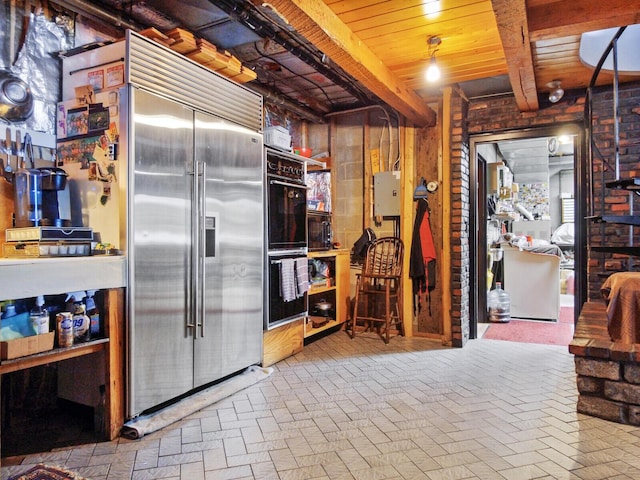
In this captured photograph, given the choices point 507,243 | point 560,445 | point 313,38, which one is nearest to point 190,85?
point 313,38

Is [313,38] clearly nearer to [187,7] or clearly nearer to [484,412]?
[187,7]

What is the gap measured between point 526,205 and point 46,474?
9190mm

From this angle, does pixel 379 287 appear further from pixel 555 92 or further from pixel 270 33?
pixel 270 33

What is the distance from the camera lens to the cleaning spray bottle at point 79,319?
2137mm

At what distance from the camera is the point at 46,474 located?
1.80 meters

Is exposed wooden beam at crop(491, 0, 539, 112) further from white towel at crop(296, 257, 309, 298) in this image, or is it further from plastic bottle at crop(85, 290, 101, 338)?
plastic bottle at crop(85, 290, 101, 338)

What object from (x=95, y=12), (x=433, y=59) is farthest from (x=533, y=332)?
(x=95, y=12)

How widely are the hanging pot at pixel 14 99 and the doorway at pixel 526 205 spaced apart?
3911mm

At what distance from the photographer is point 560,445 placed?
7.13ft

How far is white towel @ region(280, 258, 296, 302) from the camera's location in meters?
3.52

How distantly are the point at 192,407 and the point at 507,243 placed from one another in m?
4.59

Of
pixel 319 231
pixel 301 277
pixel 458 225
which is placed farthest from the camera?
pixel 319 231

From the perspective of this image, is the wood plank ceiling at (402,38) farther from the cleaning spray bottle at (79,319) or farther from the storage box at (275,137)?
the cleaning spray bottle at (79,319)

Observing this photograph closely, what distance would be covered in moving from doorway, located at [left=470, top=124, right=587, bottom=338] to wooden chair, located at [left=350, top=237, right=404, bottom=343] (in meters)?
0.81
